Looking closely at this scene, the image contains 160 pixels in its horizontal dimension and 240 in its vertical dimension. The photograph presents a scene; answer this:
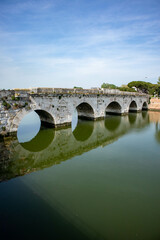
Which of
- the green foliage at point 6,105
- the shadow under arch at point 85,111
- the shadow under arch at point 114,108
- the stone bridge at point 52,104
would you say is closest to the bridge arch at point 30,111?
the stone bridge at point 52,104

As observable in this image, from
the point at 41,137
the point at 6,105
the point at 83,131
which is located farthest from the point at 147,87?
the point at 6,105

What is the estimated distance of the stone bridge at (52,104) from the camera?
40.6ft

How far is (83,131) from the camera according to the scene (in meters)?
→ 16.4

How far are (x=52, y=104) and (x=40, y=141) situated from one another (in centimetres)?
374

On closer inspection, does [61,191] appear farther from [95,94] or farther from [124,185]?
[95,94]

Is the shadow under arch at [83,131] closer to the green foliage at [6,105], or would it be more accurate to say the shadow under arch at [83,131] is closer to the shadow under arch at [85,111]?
the shadow under arch at [85,111]

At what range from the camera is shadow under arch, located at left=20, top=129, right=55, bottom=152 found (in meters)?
11.9

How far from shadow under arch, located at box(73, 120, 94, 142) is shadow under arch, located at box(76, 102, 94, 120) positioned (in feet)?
4.30

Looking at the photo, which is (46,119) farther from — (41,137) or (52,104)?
(41,137)

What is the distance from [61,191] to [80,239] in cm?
230

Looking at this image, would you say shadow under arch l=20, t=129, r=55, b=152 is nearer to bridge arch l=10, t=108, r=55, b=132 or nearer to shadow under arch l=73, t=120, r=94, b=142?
bridge arch l=10, t=108, r=55, b=132

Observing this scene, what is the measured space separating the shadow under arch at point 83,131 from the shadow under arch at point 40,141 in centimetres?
220

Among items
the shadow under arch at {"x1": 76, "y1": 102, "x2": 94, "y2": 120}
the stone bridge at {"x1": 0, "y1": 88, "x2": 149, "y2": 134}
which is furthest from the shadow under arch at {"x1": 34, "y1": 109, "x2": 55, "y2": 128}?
the shadow under arch at {"x1": 76, "y1": 102, "x2": 94, "y2": 120}

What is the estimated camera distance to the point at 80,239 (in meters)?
4.62
